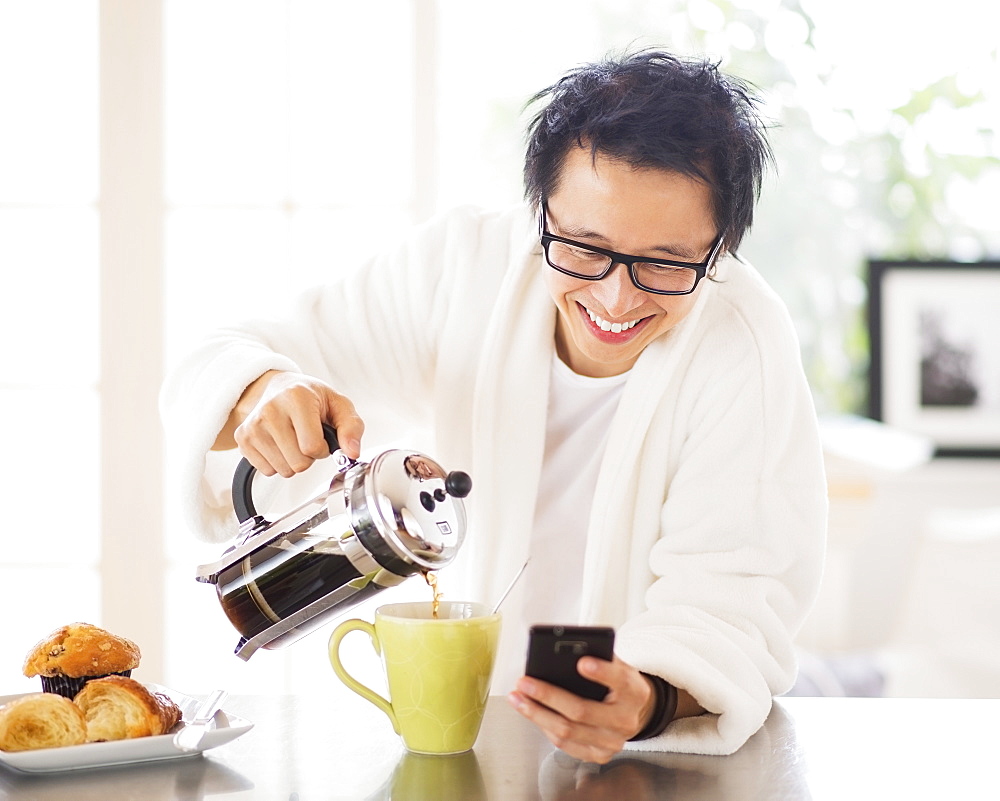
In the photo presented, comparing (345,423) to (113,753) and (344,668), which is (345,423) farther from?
(113,753)

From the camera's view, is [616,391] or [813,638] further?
[813,638]

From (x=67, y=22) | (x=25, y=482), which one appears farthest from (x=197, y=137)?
(x=25, y=482)

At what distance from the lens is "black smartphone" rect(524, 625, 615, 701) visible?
0.86 meters

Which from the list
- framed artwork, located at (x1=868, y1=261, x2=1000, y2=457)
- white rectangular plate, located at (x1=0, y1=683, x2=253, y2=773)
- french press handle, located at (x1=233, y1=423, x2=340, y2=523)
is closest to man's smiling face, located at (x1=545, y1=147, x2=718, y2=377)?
french press handle, located at (x1=233, y1=423, x2=340, y2=523)

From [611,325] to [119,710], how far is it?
653mm

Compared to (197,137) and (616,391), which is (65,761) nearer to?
(616,391)

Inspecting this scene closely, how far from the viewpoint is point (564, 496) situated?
1459 mm

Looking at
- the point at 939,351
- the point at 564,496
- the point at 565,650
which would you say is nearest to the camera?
the point at 565,650

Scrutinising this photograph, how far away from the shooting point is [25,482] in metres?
2.77

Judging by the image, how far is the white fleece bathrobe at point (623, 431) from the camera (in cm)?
113

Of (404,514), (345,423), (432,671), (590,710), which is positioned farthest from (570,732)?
(345,423)

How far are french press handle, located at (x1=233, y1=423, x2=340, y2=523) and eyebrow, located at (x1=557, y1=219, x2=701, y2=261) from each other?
340 mm

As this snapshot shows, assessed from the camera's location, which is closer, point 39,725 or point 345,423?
point 39,725

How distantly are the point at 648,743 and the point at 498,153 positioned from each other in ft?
8.60
